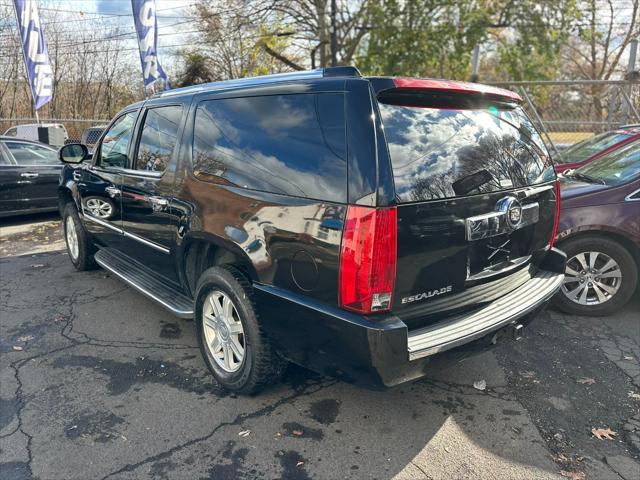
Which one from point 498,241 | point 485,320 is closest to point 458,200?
point 498,241

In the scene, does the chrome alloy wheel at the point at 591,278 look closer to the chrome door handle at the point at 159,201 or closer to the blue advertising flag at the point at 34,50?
the chrome door handle at the point at 159,201

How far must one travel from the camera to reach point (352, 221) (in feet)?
7.17

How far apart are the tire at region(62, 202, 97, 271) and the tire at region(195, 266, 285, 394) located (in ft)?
8.91

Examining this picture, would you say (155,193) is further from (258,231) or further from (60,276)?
(60,276)

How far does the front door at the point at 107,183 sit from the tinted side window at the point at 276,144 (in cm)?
133

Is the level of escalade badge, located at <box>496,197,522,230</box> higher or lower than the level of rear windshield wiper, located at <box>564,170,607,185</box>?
higher

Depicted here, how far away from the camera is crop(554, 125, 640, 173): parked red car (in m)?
5.20

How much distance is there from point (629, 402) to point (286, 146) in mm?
2748

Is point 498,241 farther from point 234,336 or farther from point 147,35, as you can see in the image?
point 147,35

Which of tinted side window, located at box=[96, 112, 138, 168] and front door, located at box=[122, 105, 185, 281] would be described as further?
tinted side window, located at box=[96, 112, 138, 168]

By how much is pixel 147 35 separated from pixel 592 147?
10003 mm

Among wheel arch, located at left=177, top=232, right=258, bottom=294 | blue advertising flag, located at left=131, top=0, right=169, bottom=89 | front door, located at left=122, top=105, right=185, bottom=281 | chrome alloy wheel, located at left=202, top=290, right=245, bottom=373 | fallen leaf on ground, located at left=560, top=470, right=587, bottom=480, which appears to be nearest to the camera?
fallen leaf on ground, located at left=560, top=470, right=587, bottom=480

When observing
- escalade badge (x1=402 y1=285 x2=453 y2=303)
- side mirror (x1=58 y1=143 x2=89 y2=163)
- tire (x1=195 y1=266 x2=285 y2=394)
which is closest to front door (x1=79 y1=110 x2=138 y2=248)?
side mirror (x1=58 y1=143 x2=89 y2=163)

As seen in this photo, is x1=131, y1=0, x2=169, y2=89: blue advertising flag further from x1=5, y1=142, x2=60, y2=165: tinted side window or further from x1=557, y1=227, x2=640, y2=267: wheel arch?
x1=557, y1=227, x2=640, y2=267: wheel arch
